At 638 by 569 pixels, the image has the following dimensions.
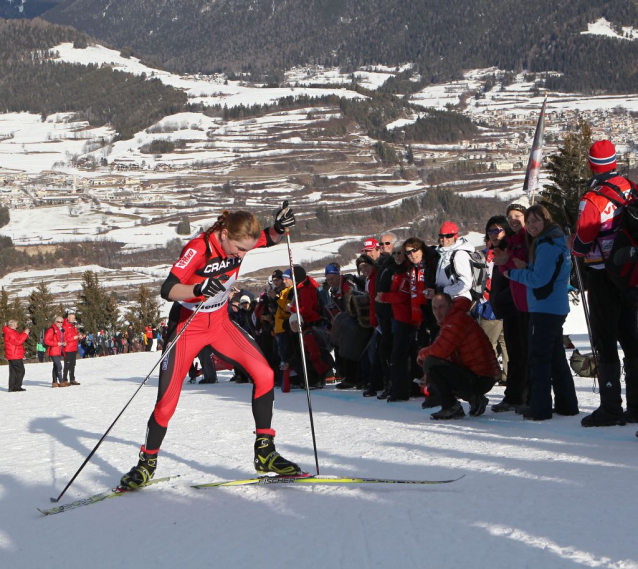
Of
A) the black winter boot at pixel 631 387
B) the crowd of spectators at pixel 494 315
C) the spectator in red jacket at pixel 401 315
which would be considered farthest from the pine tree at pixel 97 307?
the black winter boot at pixel 631 387

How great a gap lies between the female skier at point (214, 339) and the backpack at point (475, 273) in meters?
3.00

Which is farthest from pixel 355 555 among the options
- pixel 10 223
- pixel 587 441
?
pixel 10 223

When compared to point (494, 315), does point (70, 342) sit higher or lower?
lower

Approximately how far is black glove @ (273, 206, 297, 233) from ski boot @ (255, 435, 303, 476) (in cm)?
116

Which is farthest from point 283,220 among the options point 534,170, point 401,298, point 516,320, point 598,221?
point 534,170

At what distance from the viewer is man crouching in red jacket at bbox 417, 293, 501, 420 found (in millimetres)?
6617

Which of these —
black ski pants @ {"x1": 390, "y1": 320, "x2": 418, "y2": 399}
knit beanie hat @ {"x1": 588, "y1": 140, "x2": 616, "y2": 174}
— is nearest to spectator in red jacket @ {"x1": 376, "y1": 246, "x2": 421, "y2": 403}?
black ski pants @ {"x1": 390, "y1": 320, "x2": 418, "y2": 399}

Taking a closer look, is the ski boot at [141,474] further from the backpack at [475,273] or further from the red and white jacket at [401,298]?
the red and white jacket at [401,298]

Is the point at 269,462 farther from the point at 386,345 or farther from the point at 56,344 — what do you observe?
the point at 56,344

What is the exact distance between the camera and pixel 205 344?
15.3 ft

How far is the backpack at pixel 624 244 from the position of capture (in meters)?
4.96

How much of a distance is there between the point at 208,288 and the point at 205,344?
47 cm

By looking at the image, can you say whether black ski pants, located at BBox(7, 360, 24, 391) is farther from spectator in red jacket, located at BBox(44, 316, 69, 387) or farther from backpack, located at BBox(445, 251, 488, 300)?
backpack, located at BBox(445, 251, 488, 300)

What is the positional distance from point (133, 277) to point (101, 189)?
59.7m
